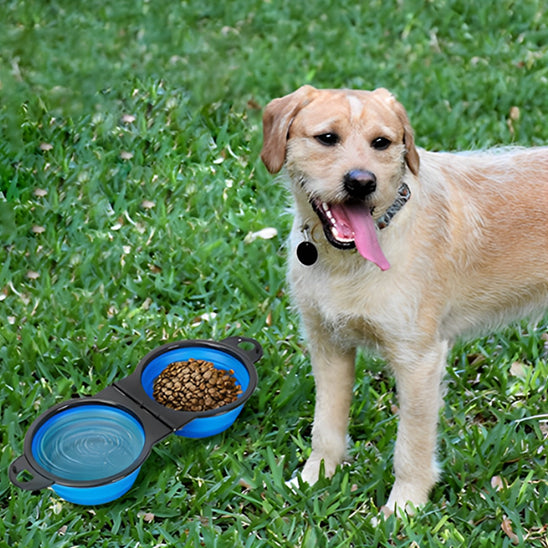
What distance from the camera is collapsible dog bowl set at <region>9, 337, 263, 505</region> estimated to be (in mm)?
3982

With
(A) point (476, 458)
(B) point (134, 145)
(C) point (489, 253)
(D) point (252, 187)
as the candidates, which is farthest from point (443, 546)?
(B) point (134, 145)

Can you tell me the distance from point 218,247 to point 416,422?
2328 mm

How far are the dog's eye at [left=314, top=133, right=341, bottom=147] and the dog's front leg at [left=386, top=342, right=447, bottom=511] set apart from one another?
97 centimetres

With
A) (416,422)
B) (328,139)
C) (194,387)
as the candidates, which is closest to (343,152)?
(328,139)

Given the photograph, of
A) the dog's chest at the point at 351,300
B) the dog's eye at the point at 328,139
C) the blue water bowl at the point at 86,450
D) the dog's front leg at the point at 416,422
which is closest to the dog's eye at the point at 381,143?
the dog's eye at the point at 328,139

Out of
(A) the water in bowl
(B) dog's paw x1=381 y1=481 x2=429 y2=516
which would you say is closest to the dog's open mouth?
(B) dog's paw x1=381 y1=481 x2=429 y2=516

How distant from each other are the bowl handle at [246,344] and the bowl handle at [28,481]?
1.31 metres

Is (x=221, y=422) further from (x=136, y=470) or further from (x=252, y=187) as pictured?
(x=252, y=187)

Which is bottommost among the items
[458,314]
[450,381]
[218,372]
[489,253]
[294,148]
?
[450,381]

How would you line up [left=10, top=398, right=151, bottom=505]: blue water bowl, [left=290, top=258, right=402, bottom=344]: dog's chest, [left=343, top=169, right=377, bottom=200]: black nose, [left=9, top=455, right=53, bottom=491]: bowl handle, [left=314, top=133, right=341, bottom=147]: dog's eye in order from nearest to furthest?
[left=343, top=169, right=377, bottom=200]: black nose → [left=314, top=133, right=341, bottom=147]: dog's eye → [left=290, top=258, right=402, bottom=344]: dog's chest → [left=9, top=455, right=53, bottom=491]: bowl handle → [left=10, top=398, right=151, bottom=505]: blue water bowl

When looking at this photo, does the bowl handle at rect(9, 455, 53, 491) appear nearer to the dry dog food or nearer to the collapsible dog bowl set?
the collapsible dog bowl set

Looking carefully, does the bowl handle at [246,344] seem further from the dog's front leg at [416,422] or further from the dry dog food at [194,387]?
the dog's front leg at [416,422]

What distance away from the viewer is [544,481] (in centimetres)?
415

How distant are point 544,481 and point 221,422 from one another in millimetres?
1649
